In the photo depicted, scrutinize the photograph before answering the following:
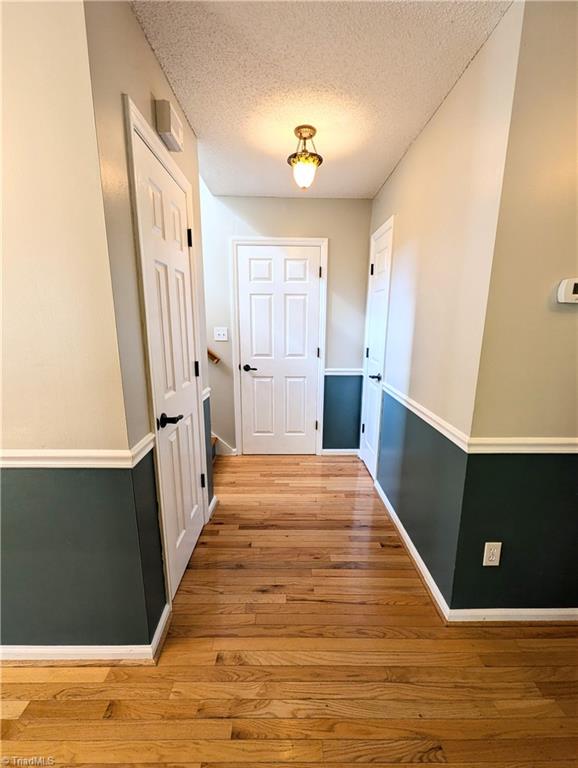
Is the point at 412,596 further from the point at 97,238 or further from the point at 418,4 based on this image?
the point at 418,4

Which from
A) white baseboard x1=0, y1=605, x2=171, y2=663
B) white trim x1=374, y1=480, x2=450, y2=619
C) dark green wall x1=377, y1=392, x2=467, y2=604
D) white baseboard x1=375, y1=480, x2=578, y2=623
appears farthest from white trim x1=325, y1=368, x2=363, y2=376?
white baseboard x1=0, y1=605, x2=171, y2=663

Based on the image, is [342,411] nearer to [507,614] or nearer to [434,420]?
[434,420]

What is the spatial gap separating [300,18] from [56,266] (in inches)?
49.8

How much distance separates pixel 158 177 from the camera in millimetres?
1354

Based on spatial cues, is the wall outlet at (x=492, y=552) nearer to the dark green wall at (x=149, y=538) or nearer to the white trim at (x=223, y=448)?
the dark green wall at (x=149, y=538)

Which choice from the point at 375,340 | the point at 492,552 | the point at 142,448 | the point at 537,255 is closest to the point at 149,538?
the point at 142,448

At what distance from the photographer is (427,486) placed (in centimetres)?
168

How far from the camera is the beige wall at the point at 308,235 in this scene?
2.86 m

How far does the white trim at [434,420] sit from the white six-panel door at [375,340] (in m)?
0.45

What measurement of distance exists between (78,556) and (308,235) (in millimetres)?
2859

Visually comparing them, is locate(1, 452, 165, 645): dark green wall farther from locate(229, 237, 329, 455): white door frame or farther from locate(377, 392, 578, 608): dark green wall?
locate(229, 237, 329, 455): white door frame

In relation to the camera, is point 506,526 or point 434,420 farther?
point 434,420

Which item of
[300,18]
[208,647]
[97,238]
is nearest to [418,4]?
[300,18]

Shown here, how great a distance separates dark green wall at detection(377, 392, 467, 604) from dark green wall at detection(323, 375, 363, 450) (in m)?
0.82
